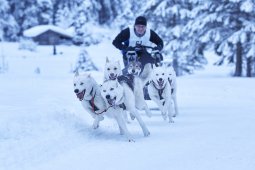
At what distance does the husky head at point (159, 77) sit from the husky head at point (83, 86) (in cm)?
174

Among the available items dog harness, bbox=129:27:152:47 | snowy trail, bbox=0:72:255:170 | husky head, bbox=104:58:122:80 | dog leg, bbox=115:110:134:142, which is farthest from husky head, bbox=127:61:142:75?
dog leg, bbox=115:110:134:142

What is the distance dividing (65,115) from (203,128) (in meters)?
2.18

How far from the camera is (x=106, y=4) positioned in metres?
56.4

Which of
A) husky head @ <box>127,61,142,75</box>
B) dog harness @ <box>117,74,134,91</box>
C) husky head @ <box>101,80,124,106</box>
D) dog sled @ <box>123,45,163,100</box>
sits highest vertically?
dog sled @ <box>123,45,163,100</box>

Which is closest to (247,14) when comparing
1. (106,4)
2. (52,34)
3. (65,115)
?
(65,115)

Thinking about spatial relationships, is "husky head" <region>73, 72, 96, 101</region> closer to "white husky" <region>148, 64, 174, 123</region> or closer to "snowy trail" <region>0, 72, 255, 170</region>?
"snowy trail" <region>0, 72, 255, 170</region>

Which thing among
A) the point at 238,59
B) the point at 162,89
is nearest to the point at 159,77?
the point at 162,89

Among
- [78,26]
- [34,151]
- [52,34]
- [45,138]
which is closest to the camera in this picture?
[34,151]

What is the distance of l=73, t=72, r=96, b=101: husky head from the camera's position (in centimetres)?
590

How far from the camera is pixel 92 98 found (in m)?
6.01

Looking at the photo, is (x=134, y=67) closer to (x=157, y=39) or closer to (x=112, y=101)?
(x=157, y=39)

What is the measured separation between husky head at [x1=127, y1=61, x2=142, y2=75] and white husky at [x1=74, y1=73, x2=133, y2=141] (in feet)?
5.71

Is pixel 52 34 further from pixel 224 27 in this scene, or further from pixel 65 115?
pixel 65 115

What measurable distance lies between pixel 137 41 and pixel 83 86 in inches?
104
